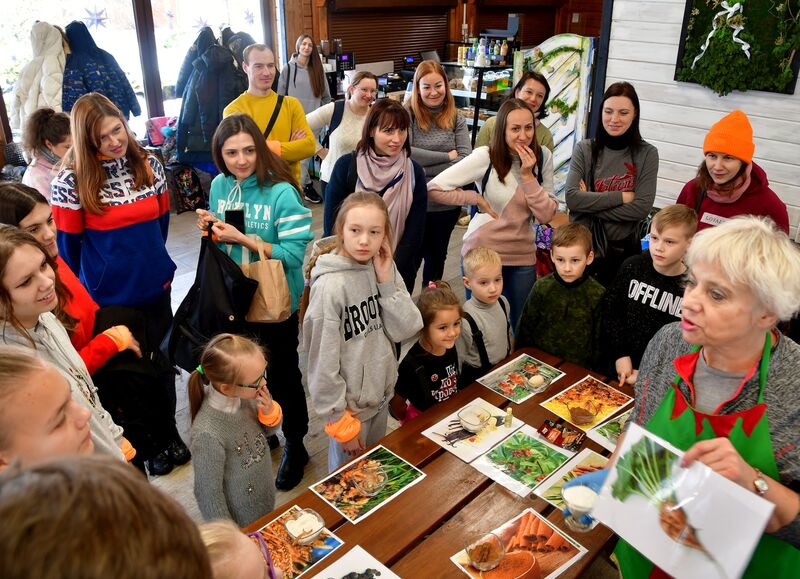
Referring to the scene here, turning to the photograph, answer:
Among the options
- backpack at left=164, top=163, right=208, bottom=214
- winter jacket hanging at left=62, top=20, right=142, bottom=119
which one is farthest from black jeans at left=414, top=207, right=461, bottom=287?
winter jacket hanging at left=62, top=20, right=142, bottom=119

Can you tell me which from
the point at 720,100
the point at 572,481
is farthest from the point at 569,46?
the point at 572,481

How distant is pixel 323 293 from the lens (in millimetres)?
2119

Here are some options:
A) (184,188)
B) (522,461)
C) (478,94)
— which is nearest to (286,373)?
(522,461)

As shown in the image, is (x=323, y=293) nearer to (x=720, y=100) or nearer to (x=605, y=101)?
(x=605, y=101)

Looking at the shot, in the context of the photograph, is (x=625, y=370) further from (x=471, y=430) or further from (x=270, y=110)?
(x=270, y=110)

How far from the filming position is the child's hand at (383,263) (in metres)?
2.23

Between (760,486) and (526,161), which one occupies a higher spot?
(526,161)

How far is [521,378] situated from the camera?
94.6 inches

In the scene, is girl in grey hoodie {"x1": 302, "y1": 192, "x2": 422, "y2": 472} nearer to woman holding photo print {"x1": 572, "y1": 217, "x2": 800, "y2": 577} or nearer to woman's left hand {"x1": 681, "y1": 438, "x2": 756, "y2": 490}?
woman holding photo print {"x1": 572, "y1": 217, "x2": 800, "y2": 577}

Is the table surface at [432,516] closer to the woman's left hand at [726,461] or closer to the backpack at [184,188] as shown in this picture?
the woman's left hand at [726,461]

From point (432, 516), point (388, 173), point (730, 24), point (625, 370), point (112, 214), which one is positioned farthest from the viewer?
point (730, 24)

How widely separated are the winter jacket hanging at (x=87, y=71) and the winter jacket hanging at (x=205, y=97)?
78 centimetres

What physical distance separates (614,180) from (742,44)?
229 cm

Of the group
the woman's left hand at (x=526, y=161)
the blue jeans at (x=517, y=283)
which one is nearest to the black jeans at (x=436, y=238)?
the blue jeans at (x=517, y=283)
